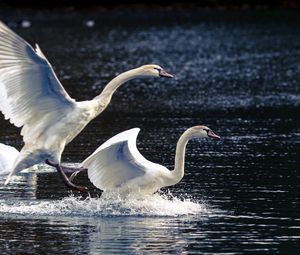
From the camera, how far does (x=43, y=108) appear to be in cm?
1642

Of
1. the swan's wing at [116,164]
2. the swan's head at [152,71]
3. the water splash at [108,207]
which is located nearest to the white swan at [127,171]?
the swan's wing at [116,164]

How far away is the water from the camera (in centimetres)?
1444

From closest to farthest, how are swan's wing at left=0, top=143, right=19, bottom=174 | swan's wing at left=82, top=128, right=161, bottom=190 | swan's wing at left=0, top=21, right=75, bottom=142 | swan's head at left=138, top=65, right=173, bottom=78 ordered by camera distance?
1. swan's wing at left=0, top=21, right=75, bottom=142
2. swan's wing at left=82, top=128, right=161, bottom=190
3. swan's head at left=138, top=65, right=173, bottom=78
4. swan's wing at left=0, top=143, right=19, bottom=174

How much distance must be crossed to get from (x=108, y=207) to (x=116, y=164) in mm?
582

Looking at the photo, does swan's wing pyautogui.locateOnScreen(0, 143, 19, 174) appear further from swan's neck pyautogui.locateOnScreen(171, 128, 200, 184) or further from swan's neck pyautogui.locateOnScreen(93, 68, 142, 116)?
swan's neck pyautogui.locateOnScreen(171, 128, 200, 184)

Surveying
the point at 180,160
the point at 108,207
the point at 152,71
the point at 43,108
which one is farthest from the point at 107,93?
the point at 108,207

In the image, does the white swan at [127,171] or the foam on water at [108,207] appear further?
the white swan at [127,171]

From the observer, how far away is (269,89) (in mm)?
32719

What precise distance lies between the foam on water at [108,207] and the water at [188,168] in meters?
0.02

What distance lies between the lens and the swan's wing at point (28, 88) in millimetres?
15750

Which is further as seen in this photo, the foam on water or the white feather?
the white feather

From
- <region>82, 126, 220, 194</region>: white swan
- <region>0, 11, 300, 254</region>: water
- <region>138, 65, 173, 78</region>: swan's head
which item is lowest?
<region>0, 11, 300, 254</region>: water

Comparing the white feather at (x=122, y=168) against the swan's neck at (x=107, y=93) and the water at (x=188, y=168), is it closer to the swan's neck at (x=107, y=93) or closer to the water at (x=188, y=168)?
the water at (x=188, y=168)

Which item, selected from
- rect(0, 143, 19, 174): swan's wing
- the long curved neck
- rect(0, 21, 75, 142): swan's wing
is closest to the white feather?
the long curved neck
